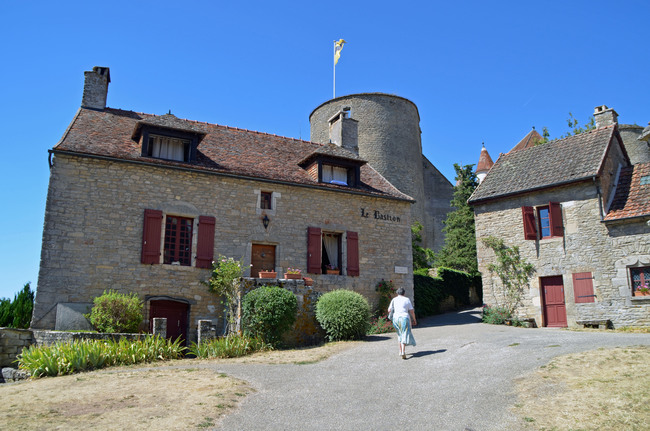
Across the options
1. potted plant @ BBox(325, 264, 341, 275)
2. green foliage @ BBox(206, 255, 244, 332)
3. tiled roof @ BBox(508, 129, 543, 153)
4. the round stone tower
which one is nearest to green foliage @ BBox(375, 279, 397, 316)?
potted plant @ BBox(325, 264, 341, 275)

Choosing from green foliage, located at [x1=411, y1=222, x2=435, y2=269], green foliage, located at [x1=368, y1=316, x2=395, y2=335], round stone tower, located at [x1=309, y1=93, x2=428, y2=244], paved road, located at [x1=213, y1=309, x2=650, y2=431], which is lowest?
paved road, located at [x1=213, y1=309, x2=650, y2=431]

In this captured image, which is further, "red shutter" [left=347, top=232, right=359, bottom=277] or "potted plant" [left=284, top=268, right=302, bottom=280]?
"red shutter" [left=347, top=232, right=359, bottom=277]

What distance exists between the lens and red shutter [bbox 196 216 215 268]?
44.8 feet

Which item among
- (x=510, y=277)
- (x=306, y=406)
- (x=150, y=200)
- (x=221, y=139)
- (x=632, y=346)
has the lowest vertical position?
(x=306, y=406)

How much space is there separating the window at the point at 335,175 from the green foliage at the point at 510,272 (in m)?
5.73

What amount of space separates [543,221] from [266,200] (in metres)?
9.23

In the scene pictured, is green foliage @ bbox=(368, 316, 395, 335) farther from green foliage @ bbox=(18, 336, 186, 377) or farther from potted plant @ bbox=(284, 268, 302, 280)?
green foliage @ bbox=(18, 336, 186, 377)

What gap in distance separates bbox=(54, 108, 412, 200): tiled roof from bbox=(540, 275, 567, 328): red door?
5533 millimetres

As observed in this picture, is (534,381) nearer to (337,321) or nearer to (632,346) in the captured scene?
(632,346)

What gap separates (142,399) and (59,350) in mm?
3735

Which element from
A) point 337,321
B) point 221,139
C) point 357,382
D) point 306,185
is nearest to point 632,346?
point 357,382

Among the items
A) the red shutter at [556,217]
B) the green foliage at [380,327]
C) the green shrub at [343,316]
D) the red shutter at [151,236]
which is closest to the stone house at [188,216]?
the red shutter at [151,236]

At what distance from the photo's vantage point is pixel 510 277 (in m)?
17.0

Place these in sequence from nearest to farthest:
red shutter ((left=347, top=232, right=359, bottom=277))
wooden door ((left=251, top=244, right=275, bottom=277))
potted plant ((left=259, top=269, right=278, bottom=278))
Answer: potted plant ((left=259, top=269, right=278, bottom=278)) → wooden door ((left=251, top=244, right=275, bottom=277)) → red shutter ((left=347, top=232, right=359, bottom=277))
